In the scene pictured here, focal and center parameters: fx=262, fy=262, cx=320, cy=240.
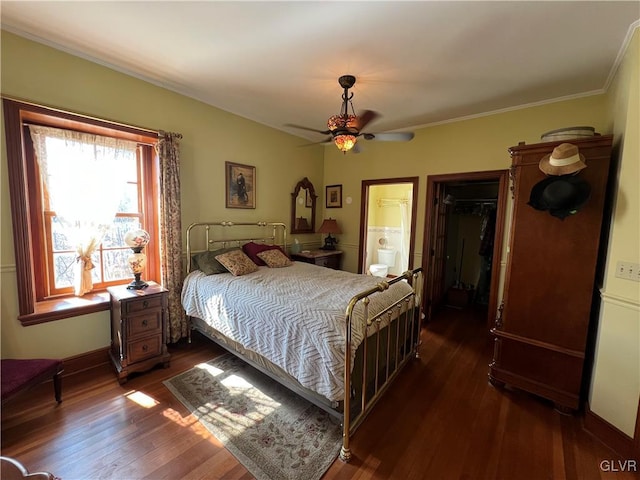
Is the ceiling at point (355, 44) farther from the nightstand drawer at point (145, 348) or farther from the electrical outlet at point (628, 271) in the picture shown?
the nightstand drawer at point (145, 348)

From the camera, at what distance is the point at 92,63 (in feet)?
7.86

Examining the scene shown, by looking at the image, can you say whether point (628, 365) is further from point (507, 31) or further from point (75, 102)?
point (75, 102)

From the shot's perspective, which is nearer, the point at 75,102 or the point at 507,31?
the point at 507,31

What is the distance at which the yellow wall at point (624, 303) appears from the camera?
68.2 inches

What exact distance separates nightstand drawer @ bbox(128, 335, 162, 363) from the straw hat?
12.2ft

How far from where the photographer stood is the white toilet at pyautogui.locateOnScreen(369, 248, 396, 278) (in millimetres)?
5851

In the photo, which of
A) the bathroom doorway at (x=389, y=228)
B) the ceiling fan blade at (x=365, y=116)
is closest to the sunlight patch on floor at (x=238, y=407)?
the ceiling fan blade at (x=365, y=116)

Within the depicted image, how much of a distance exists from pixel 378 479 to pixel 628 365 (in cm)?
183

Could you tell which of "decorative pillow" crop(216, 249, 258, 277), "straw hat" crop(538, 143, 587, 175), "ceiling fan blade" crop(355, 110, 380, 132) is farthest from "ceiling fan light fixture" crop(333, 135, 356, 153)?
"decorative pillow" crop(216, 249, 258, 277)

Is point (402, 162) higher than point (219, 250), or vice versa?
point (402, 162)

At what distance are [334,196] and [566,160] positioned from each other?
3.33m

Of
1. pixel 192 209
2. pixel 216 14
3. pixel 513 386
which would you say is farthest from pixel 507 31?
pixel 192 209

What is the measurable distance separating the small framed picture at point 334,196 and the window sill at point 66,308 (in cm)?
350

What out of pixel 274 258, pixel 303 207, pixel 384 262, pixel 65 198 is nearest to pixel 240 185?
pixel 274 258
